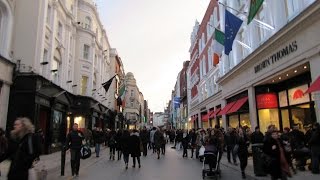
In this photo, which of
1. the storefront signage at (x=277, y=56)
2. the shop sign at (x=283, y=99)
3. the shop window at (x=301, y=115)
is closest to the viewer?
the storefront signage at (x=277, y=56)

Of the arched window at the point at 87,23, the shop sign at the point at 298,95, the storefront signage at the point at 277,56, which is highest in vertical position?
the arched window at the point at 87,23

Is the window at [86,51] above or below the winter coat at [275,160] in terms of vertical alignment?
above

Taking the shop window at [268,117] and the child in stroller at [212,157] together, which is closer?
the child in stroller at [212,157]

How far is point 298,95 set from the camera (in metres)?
17.9

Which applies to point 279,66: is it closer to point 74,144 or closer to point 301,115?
point 301,115

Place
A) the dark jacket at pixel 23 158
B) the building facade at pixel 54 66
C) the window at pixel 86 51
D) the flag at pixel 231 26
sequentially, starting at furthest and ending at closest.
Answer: the window at pixel 86 51 → the building facade at pixel 54 66 → the flag at pixel 231 26 → the dark jacket at pixel 23 158

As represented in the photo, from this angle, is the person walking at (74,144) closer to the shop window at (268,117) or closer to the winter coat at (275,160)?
the winter coat at (275,160)

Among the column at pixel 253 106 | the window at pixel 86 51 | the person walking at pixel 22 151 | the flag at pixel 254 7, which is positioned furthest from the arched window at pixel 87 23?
the person walking at pixel 22 151

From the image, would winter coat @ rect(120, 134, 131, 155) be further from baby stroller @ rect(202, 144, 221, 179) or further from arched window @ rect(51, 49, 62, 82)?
arched window @ rect(51, 49, 62, 82)

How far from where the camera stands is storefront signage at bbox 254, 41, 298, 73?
629 inches

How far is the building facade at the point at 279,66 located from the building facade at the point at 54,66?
1299 centimetres

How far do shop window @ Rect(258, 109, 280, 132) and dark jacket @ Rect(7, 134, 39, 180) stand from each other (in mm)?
17872

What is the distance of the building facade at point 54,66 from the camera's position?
2097cm

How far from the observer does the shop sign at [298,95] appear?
672 inches
